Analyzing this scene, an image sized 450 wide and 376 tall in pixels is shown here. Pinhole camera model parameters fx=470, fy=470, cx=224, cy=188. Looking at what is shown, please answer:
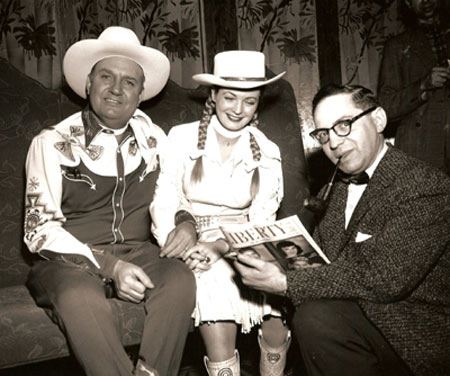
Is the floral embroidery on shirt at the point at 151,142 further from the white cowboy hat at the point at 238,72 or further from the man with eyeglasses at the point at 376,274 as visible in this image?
the man with eyeglasses at the point at 376,274

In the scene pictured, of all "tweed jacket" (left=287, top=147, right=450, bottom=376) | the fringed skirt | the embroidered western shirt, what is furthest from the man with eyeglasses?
the embroidered western shirt

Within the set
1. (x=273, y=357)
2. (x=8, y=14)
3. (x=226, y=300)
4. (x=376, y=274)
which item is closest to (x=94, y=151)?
(x=226, y=300)

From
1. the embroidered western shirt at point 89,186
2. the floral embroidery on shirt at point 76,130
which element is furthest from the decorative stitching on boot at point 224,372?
the floral embroidery on shirt at point 76,130

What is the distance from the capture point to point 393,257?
5.05 feet

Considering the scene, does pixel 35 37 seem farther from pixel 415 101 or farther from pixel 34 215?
pixel 415 101

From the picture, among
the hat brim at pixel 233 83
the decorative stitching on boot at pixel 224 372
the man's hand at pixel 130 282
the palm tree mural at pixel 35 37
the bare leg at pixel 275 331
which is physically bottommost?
the decorative stitching on boot at pixel 224 372

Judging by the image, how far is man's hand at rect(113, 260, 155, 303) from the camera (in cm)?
189

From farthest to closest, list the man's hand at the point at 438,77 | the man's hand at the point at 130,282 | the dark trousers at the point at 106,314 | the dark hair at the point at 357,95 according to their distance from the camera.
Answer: the man's hand at the point at 438,77
the man's hand at the point at 130,282
the dark hair at the point at 357,95
the dark trousers at the point at 106,314

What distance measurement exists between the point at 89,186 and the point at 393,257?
1.38 meters

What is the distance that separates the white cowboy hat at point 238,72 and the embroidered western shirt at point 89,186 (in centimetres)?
42

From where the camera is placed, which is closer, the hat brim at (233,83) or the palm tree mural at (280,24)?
the hat brim at (233,83)

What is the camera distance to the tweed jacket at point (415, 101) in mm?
2992

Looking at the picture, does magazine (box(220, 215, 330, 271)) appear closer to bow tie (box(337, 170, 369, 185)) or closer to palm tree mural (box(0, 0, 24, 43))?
bow tie (box(337, 170, 369, 185))

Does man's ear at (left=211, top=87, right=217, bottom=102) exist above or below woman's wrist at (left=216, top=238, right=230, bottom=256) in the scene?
above
